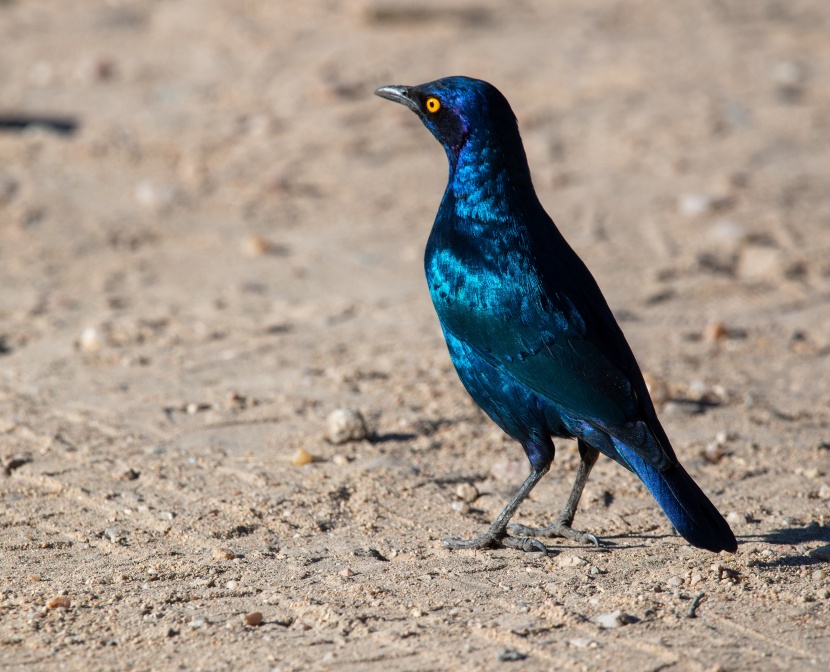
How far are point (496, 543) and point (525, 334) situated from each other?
2.63ft

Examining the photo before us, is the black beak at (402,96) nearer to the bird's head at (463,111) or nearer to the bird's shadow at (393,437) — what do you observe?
the bird's head at (463,111)

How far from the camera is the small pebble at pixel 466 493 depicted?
4.76 m

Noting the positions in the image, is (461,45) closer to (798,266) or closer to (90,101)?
(90,101)

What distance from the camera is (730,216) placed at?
318 inches

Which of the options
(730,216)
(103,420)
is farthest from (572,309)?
(730,216)

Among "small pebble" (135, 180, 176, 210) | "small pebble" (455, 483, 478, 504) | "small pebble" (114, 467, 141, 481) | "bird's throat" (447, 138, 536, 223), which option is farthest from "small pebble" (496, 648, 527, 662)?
"small pebble" (135, 180, 176, 210)

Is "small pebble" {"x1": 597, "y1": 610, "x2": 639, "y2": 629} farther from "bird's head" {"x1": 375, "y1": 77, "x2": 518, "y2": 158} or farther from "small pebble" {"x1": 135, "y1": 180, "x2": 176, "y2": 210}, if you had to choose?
"small pebble" {"x1": 135, "y1": 180, "x2": 176, "y2": 210}

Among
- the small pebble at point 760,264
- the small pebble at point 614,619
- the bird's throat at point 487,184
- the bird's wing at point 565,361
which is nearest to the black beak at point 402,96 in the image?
the bird's throat at point 487,184

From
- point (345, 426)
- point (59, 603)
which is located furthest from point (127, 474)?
point (59, 603)

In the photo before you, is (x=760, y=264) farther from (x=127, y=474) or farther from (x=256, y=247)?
(x=127, y=474)

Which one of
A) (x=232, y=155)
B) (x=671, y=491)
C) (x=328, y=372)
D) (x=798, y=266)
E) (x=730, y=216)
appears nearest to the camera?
(x=671, y=491)

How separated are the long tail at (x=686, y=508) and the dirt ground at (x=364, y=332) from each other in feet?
0.64

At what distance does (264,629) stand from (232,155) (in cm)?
596

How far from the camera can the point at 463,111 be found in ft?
14.6
